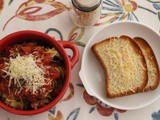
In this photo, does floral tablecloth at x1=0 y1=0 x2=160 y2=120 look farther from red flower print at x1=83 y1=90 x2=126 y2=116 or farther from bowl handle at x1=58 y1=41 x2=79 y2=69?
bowl handle at x1=58 y1=41 x2=79 y2=69

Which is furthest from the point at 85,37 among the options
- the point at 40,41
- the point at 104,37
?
the point at 40,41

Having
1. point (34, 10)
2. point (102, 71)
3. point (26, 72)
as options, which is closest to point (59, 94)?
point (26, 72)

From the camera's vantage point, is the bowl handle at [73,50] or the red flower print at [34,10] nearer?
the bowl handle at [73,50]

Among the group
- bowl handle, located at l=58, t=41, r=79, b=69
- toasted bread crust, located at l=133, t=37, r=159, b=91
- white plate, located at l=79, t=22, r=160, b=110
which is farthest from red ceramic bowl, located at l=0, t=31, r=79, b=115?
toasted bread crust, located at l=133, t=37, r=159, b=91

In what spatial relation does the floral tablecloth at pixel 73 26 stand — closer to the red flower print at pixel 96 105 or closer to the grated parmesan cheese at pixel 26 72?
the red flower print at pixel 96 105

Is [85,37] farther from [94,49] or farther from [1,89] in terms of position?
[1,89]

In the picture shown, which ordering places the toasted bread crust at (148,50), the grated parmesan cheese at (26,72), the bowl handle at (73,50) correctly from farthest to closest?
the toasted bread crust at (148,50), the bowl handle at (73,50), the grated parmesan cheese at (26,72)

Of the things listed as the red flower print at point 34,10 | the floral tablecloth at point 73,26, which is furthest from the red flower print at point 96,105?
the red flower print at point 34,10
